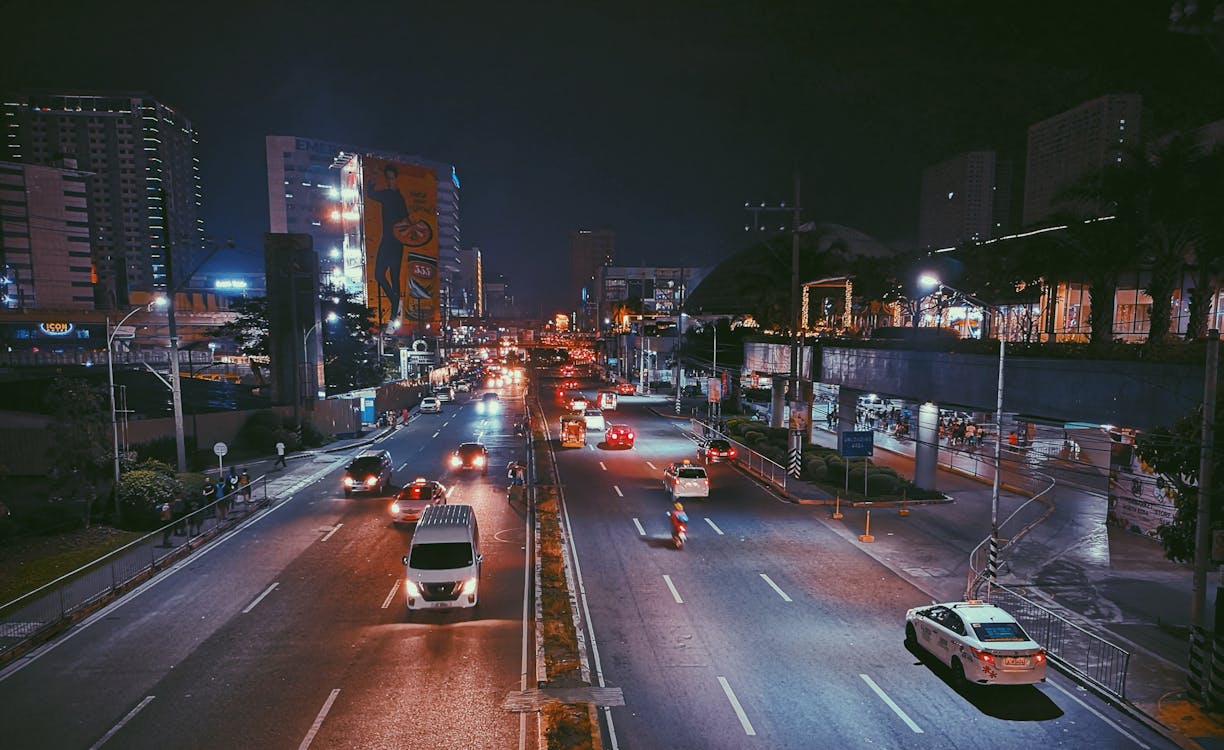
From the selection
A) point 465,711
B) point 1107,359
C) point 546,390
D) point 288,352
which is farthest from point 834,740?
point 546,390

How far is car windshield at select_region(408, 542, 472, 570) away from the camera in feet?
55.3

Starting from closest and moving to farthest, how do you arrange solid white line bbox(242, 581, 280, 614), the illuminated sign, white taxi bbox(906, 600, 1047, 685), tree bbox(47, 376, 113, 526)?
1. white taxi bbox(906, 600, 1047, 685)
2. solid white line bbox(242, 581, 280, 614)
3. tree bbox(47, 376, 113, 526)
4. the illuminated sign

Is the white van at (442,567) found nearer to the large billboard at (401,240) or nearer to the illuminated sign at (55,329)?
the illuminated sign at (55,329)

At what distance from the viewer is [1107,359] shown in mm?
18266

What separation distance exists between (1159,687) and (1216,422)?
18.5 ft

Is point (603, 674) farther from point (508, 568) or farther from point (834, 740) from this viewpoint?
point (508, 568)

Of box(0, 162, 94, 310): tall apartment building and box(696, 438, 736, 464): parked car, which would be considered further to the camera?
box(0, 162, 94, 310): tall apartment building

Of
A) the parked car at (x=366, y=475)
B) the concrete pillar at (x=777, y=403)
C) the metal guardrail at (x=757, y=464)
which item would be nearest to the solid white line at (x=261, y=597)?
the parked car at (x=366, y=475)

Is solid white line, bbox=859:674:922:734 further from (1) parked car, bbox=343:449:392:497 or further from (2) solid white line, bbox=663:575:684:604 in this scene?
(1) parked car, bbox=343:449:392:497

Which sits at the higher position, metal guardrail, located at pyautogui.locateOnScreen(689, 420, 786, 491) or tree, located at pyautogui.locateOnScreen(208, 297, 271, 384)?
tree, located at pyautogui.locateOnScreen(208, 297, 271, 384)

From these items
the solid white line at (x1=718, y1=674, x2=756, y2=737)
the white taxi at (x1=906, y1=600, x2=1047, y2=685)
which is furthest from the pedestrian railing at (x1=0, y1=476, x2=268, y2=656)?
the white taxi at (x1=906, y1=600, x2=1047, y2=685)

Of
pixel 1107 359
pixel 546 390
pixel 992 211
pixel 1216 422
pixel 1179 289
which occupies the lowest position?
pixel 546 390

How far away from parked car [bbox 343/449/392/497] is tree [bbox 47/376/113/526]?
9.24 m

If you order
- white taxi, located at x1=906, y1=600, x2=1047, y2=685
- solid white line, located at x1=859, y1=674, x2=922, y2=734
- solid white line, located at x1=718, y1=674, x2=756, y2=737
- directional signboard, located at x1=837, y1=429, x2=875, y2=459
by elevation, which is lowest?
solid white line, located at x1=859, y1=674, x2=922, y2=734
